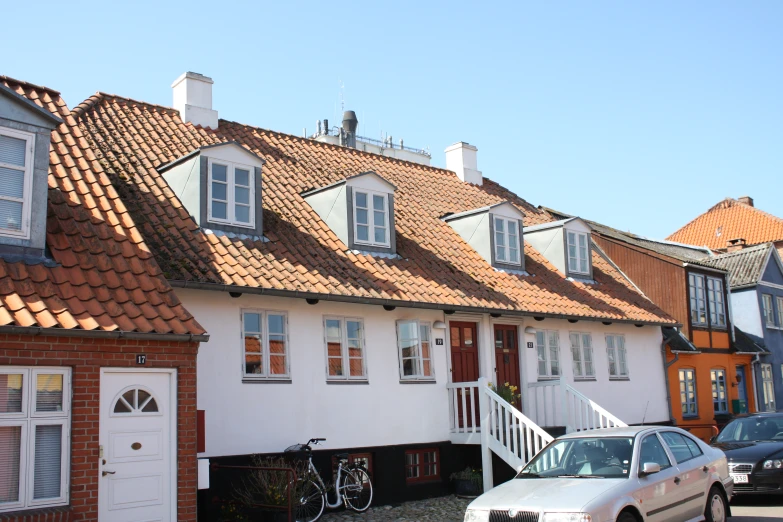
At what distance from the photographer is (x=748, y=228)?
42.4 m

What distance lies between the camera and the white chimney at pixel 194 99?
16922 mm

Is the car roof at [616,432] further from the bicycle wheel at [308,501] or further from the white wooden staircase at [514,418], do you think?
the bicycle wheel at [308,501]

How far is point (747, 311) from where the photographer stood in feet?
90.1

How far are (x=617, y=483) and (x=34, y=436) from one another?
6.63 meters

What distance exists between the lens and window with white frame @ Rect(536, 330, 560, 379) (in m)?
Result: 18.0

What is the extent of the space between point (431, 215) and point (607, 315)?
4.79 metres

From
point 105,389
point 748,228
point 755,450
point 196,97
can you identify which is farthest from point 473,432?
point 748,228

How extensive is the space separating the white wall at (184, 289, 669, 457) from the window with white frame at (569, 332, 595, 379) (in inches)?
61.8

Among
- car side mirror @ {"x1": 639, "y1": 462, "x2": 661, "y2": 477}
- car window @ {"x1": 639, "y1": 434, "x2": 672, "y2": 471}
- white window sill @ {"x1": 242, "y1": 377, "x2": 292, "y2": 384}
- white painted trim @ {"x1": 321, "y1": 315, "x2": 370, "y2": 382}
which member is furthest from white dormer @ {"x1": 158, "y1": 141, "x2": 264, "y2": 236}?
car side mirror @ {"x1": 639, "y1": 462, "x2": 661, "y2": 477}

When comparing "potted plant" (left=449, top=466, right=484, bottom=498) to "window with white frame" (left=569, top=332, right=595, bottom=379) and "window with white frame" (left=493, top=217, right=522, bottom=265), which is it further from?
"window with white frame" (left=493, top=217, right=522, bottom=265)

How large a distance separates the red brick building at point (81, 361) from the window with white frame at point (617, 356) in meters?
12.7

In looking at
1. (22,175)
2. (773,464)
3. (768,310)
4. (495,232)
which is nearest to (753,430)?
(773,464)

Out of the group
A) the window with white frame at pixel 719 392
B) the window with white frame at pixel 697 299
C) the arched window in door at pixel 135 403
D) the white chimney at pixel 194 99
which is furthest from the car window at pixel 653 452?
the window with white frame at pixel 719 392

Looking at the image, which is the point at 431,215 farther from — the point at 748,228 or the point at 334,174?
the point at 748,228
